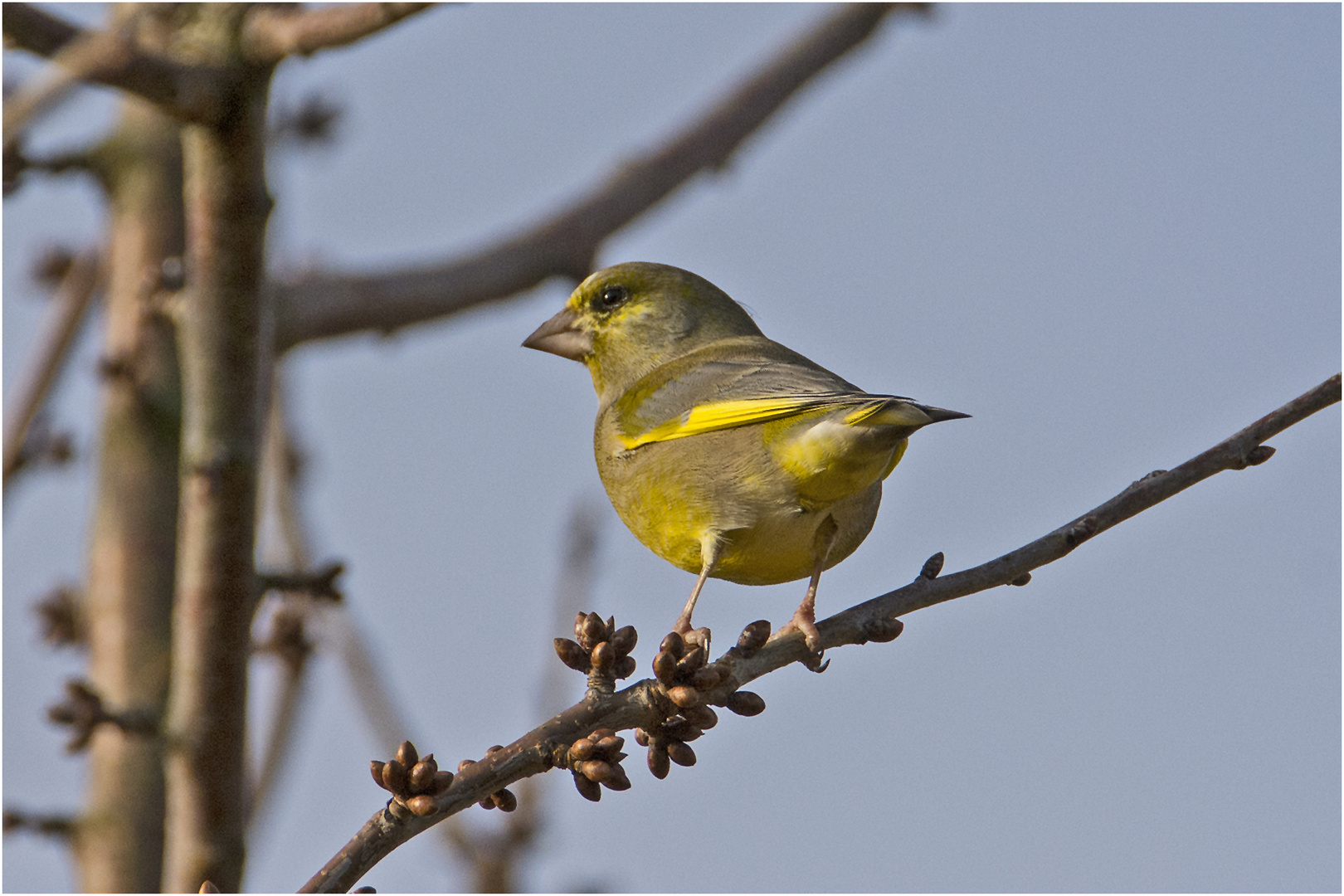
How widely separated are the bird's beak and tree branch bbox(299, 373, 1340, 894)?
6.82 feet

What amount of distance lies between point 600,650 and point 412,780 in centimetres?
52

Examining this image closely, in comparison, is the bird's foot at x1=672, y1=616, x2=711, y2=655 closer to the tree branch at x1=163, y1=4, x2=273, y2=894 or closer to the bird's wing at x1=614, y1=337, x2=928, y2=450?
the bird's wing at x1=614, y1=337, x2=928, y2=450

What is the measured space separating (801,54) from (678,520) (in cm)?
464

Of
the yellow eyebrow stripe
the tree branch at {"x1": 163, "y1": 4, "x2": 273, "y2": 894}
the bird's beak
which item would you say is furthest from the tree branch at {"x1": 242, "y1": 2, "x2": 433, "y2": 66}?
the bird's beak

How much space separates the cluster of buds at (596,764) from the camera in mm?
2590

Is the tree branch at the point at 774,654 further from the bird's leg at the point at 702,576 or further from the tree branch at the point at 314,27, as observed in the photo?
the tree branch at the point at 314,27

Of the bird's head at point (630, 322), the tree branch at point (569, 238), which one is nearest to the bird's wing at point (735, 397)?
the bird's head at point (630, 322)

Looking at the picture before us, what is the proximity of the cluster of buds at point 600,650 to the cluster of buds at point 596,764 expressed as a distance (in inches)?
9.0

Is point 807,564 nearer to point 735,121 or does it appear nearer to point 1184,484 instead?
point 1184,484

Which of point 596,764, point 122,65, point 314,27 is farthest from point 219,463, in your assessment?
point 596,764

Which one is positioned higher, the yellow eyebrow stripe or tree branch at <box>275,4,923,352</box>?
tree branch at <box>275,4,923,352</box>

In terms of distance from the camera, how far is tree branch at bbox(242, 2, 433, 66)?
113 inches

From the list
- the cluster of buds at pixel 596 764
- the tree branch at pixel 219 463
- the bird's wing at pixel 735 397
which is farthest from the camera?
the bird's wing at pixel 735 397

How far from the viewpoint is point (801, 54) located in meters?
7.68
